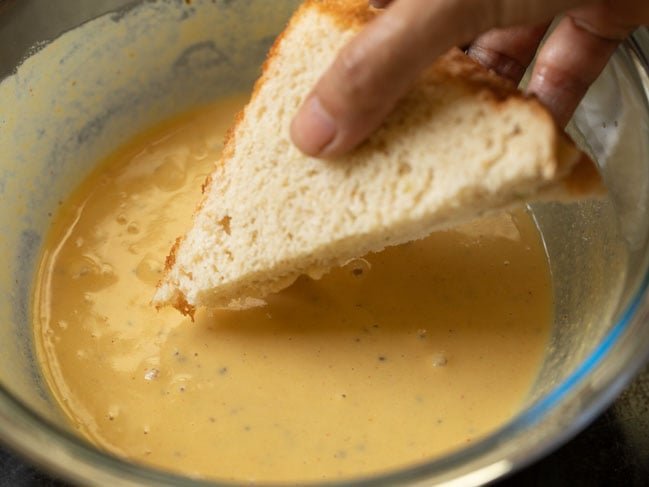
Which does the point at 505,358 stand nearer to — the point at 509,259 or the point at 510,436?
the point at 509,259

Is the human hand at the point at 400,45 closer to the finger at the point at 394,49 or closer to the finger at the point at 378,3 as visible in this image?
the finger at the point at 394,49

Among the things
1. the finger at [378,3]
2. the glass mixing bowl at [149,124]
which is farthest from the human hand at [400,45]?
the finger at [378,3]

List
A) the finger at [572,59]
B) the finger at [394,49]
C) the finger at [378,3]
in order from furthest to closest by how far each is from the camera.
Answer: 1. the finger at [378,3]
2. the finger at [572,59]
3. the finger at [394,49]

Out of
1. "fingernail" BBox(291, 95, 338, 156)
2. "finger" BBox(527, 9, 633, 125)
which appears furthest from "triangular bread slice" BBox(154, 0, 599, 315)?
"finger" BBox(527, 9, 633, 125)

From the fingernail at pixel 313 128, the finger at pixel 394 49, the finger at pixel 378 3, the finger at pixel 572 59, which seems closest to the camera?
the finger at pixel 394 49

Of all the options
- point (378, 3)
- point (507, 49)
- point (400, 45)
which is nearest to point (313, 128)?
point (400, 45)

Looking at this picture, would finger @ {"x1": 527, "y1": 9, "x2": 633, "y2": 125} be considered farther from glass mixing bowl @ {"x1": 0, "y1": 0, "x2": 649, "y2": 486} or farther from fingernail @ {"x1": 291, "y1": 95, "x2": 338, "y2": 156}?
fingernail @ {"x1": 291, "y1": 95, "x2": 338, "y2": 156}

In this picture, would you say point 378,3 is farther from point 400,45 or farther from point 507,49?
point 400,45
